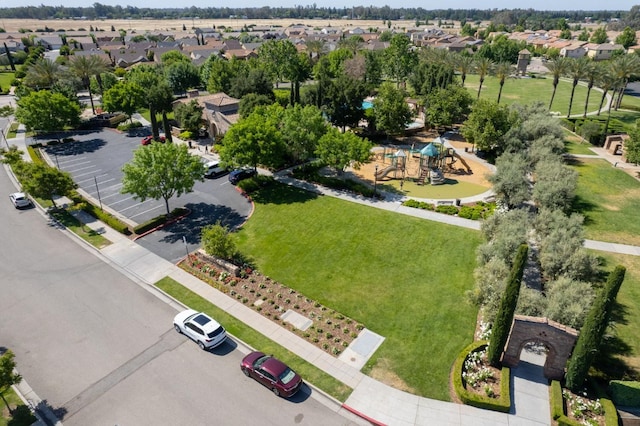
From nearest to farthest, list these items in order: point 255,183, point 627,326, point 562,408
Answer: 1. point 562,408
2. point 627,326
3. point 255,183

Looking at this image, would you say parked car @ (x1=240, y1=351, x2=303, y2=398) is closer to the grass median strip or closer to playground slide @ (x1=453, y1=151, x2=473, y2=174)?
the grass median strip

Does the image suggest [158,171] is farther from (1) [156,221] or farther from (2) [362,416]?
(2) [362,416]

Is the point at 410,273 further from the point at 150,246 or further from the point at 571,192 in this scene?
the point at 150,246

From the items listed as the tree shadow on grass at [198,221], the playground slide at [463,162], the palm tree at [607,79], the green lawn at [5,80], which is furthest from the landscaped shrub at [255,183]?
the green lawn at [5,80]

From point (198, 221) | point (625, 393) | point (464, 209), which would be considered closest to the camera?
point (625, 393)

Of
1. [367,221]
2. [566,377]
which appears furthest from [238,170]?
[566,377]

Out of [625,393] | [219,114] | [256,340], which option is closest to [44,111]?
[219,114]

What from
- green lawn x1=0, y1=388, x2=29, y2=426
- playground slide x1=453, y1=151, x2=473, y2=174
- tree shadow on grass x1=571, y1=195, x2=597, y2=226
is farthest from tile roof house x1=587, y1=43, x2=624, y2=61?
green lawn x1=0, y1=388, x2=29, y2=426

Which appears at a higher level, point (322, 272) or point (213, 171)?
point (213, 171)
